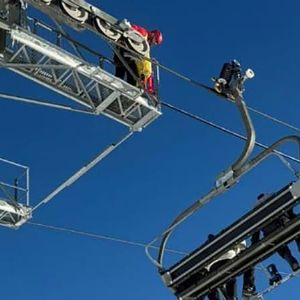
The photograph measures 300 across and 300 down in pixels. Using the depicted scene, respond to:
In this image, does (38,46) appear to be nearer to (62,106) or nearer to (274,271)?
(62,106)

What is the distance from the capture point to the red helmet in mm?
14250

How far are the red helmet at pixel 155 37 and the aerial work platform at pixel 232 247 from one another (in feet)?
12.4

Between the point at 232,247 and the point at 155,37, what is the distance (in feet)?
13.4

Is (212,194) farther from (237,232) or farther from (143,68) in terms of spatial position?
(143,68)

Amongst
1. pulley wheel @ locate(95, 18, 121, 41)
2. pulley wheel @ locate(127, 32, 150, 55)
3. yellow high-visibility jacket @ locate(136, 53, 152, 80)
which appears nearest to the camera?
pulley wheel @ locate(95, 18, 121, 41)

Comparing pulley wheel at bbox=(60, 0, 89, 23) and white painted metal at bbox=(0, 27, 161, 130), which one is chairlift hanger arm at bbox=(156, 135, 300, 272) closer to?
white painted metal at bbox=(0, 27, 161, 130)

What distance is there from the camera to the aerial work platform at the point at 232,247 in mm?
11492

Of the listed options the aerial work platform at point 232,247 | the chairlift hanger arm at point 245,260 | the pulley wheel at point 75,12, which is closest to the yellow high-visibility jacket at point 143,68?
the pulley wheel at point 75,12

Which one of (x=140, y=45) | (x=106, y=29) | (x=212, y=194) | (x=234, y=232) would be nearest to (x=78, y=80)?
(x=106, y=29)

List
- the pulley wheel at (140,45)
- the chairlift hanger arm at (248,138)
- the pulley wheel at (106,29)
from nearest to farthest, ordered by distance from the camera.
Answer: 1. the chairlift hanger arm at (248,138)
2. the pulley wheel at (106,29)
3. the pulley wheel at (140,45)

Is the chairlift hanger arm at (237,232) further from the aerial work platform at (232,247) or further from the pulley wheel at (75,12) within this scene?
the pulley wheel at (75,12)

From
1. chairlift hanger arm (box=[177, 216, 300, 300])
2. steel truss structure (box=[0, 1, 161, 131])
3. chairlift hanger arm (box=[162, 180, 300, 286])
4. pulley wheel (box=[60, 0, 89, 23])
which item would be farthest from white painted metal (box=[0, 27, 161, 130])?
chairlift hanger arm (box=[177, 216, 300, 300])

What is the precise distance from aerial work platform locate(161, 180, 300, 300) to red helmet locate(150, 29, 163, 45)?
3.77m

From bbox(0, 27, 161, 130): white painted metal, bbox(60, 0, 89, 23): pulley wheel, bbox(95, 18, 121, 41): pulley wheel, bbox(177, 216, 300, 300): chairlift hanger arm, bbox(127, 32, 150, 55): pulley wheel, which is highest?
bbox(60, 0, 89, 23): pulley wheel
